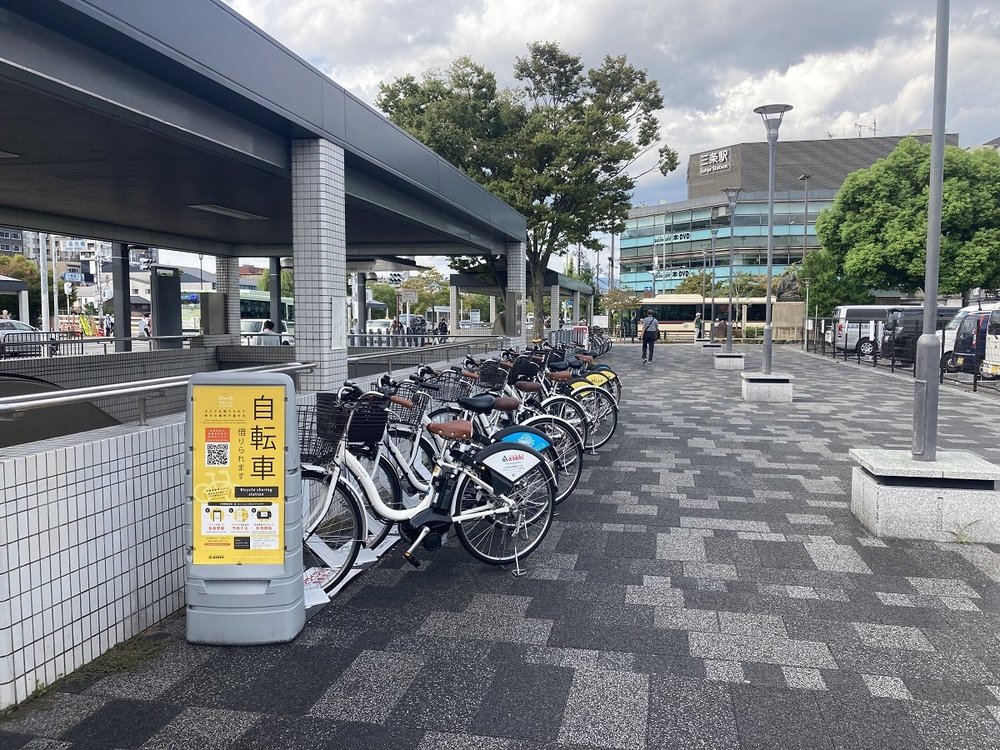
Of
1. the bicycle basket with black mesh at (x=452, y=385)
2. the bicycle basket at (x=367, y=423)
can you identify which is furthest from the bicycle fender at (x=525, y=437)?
the bicycle basket with black mesh at (x=452, y=385)

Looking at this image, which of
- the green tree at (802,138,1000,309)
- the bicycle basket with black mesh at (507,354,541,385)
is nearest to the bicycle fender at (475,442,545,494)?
the bicycle basket with black mesh at (507,354,541,385)

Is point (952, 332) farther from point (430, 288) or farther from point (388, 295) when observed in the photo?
point (388, 295)

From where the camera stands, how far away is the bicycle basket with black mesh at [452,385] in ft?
23.0

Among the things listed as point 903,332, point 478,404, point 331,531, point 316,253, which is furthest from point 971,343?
point 331,531

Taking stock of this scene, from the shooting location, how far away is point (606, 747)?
106 inches

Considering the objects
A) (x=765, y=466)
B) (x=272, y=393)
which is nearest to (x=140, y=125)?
(x=272, y=393)

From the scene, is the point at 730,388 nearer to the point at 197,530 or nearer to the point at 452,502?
the point at 452,502

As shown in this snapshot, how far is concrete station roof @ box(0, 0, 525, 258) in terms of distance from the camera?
4.76m

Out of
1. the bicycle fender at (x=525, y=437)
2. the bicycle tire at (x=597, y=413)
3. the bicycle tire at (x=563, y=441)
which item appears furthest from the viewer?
the bicycle tire at (x=597, y=413)

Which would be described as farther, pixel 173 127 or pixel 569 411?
pixel 569 411

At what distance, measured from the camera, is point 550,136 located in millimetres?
21938

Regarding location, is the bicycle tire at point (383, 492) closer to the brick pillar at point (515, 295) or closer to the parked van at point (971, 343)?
the brick pillar at point (515, 295)

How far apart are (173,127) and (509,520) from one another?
4197mm

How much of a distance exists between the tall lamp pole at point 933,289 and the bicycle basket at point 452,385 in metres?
3.73
